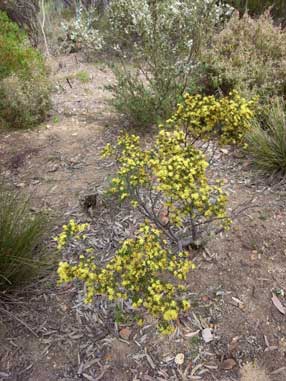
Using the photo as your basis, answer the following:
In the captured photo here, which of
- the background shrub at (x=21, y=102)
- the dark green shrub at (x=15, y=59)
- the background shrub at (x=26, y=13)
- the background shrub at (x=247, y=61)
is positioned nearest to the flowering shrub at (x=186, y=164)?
the background shrub at (x=247, y=61)

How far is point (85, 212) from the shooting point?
285cm

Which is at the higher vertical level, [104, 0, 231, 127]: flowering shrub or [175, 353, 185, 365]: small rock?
[104, 0, 231, 127]: flowering shrub

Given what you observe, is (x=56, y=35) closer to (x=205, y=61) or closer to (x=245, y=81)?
(x=205, y=61)

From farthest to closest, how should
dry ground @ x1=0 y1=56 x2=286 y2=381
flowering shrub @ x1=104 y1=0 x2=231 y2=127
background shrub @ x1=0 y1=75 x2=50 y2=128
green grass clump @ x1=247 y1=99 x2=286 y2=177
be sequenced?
background shrub @ x1=0 y1=75 x2=50 y2=128 < flowering shrub @ x1=104 y1=0 x2=231 y2=127 < green grass clump @ x1=247 y1=99 x2=286 y2=177 < dry ground @ x1=0 y1=56 x2=286 y2=381

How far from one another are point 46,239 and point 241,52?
310 cm

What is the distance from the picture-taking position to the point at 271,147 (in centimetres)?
313

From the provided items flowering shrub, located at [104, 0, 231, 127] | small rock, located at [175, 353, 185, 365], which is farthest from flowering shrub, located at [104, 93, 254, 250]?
flowering shrub, located at [104, 0, 231, 127]

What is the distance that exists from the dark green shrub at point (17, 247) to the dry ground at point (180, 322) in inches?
4.6

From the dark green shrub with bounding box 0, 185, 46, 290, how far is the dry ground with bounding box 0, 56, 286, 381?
0.12 meters

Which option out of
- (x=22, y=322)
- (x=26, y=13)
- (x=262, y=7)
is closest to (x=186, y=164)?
(x=22, y=322)

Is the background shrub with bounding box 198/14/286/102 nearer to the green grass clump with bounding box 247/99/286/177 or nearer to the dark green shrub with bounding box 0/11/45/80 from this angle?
the green grass clump with bounding box 247/99/286/177

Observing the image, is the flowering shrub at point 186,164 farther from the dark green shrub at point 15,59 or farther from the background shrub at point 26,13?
the background shrub at point 26,13

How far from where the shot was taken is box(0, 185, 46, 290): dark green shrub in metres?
2.09

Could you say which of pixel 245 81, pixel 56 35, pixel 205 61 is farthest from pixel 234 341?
pixel 56 35
